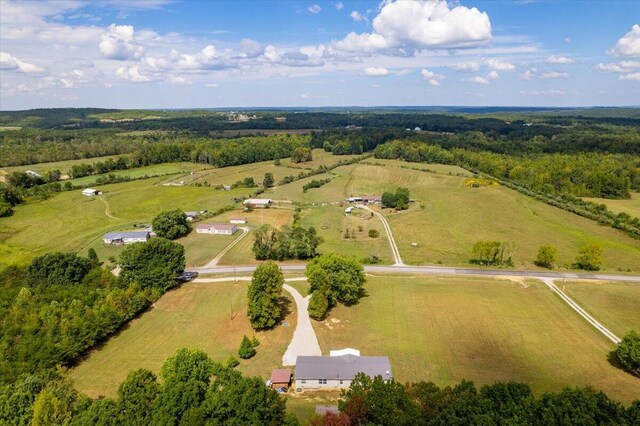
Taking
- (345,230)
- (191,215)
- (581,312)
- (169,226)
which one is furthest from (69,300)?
(581,312)

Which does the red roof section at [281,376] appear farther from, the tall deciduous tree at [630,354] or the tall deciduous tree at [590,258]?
the tall deciduous tree at [590,258]

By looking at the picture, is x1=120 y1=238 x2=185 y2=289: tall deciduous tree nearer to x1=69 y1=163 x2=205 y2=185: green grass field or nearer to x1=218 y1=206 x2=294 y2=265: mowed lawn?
x1=218 y1=206 x2=294 y2=265: mowed lawn

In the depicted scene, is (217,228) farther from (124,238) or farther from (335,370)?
(335,370)

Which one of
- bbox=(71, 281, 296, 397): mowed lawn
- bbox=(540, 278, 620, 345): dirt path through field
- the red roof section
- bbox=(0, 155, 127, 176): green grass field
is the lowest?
bbox=(71, 281, 296, 397): mowed lawn

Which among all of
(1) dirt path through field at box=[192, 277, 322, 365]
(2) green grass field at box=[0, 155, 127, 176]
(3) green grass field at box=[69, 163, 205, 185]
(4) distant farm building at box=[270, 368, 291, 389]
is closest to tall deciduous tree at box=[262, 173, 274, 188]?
(3) green grass field at box=[69, 163, 205, 185]

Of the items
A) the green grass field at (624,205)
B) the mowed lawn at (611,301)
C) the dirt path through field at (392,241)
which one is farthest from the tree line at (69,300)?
the green grass field at (624,205)
